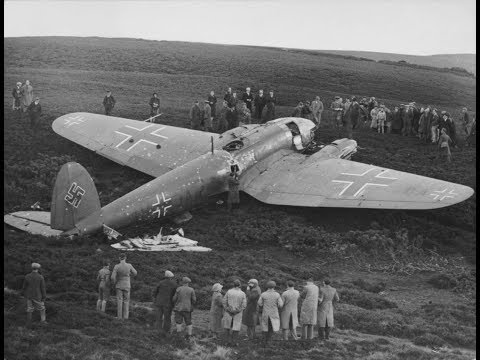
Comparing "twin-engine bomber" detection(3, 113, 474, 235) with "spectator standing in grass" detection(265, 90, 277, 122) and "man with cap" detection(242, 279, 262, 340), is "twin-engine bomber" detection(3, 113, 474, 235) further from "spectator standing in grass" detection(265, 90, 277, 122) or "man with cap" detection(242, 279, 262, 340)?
"man with cap" detection(242, 279, 262, 340)

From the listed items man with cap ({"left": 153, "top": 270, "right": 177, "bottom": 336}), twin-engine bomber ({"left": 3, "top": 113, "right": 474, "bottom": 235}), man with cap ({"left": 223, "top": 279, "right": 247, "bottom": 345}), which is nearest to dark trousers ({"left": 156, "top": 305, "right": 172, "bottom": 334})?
man with cap ({"left": 153, "top": 270, "right": 177, "bottom": 336})

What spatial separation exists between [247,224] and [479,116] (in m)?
5.84

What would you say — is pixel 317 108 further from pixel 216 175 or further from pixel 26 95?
pixel 26 95

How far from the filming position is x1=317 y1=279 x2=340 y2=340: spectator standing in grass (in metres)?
11.6

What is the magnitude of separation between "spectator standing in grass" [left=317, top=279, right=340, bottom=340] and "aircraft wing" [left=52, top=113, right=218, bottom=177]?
8254 mm

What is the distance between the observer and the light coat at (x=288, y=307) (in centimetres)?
1134

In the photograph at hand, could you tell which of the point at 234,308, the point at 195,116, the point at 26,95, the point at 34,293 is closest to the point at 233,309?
the point at 234,308

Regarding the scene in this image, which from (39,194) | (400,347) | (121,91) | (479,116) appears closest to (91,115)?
(121,91)

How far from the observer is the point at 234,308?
11172mm

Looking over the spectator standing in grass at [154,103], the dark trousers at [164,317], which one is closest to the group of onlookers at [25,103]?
the spectator standing in grass at [154,103]

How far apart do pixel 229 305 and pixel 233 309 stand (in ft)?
0.31

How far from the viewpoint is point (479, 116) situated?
1489 cm

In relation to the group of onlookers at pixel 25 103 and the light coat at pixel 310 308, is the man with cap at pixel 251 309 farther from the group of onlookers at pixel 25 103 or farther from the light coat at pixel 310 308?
the group of onlookers at pixel 25 103

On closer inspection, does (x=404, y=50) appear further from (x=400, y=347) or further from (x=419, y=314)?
(x=400, y=347)
